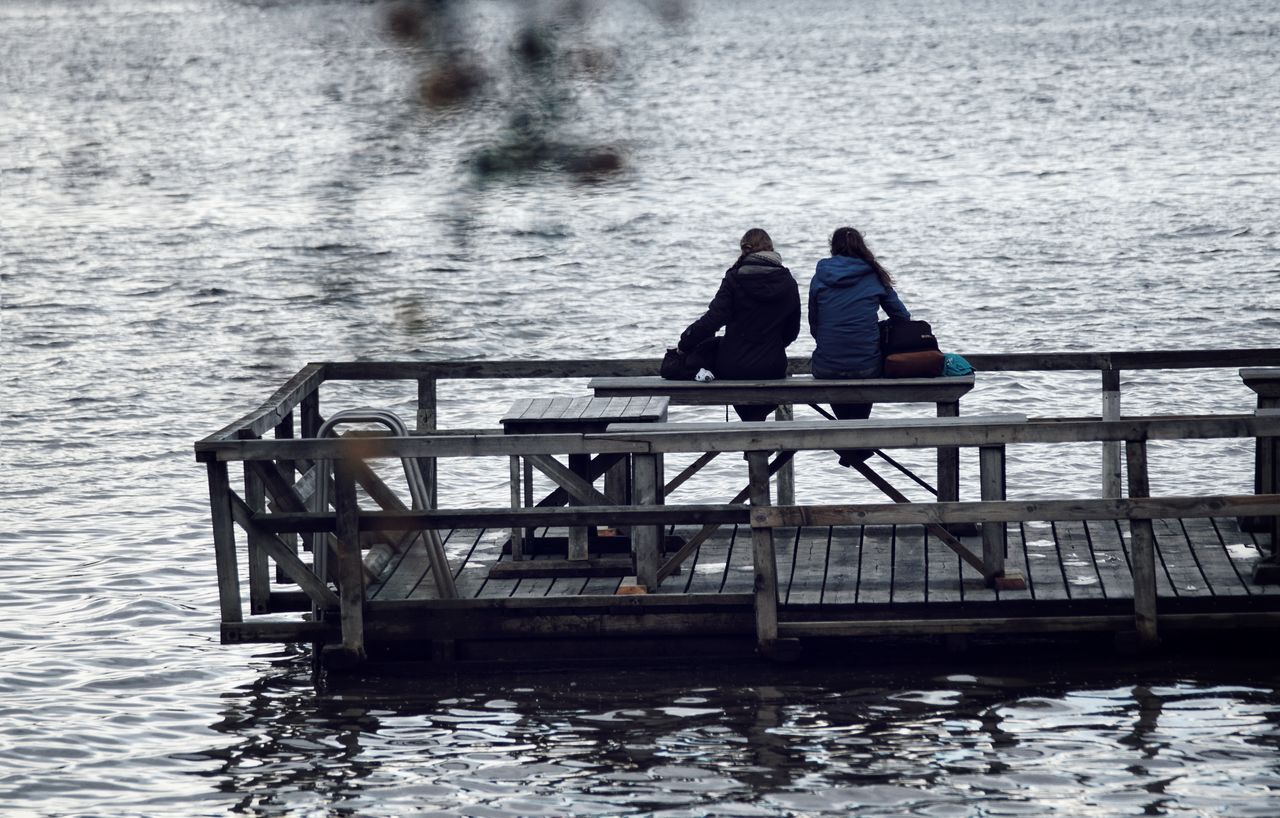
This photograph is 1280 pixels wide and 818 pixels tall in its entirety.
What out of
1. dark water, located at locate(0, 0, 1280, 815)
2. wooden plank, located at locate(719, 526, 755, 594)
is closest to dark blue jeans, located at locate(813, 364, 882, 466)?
wooden plank, located at locate(719, 526, 755, 594)

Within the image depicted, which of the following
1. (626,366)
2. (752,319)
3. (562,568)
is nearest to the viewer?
(562,568)

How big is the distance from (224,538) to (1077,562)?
428cm

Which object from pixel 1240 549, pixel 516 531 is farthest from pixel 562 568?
pixel 1240 549

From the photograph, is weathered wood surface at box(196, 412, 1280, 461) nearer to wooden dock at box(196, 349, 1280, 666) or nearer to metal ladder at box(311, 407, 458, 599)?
wooden dock at box(196, 349, 1280, 666)

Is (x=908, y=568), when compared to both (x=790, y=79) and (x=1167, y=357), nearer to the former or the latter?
(x=1167, y=357)

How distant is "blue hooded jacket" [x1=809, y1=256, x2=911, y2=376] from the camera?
29.0 ft

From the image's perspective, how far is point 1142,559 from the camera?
7.39m

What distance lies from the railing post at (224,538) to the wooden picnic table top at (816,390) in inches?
96.1

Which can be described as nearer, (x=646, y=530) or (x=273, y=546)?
(x=273, y=546)

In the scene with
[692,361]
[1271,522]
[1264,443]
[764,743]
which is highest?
[692,361]

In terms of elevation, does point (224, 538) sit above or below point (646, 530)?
above

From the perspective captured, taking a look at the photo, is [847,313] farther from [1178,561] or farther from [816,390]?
[1178,561]

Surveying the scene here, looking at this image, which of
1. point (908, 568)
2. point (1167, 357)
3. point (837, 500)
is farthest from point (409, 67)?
point (837, 500)

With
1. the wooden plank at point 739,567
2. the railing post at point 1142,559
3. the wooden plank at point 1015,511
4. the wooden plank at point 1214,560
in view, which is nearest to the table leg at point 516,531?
the wooden plank at point 739,567
